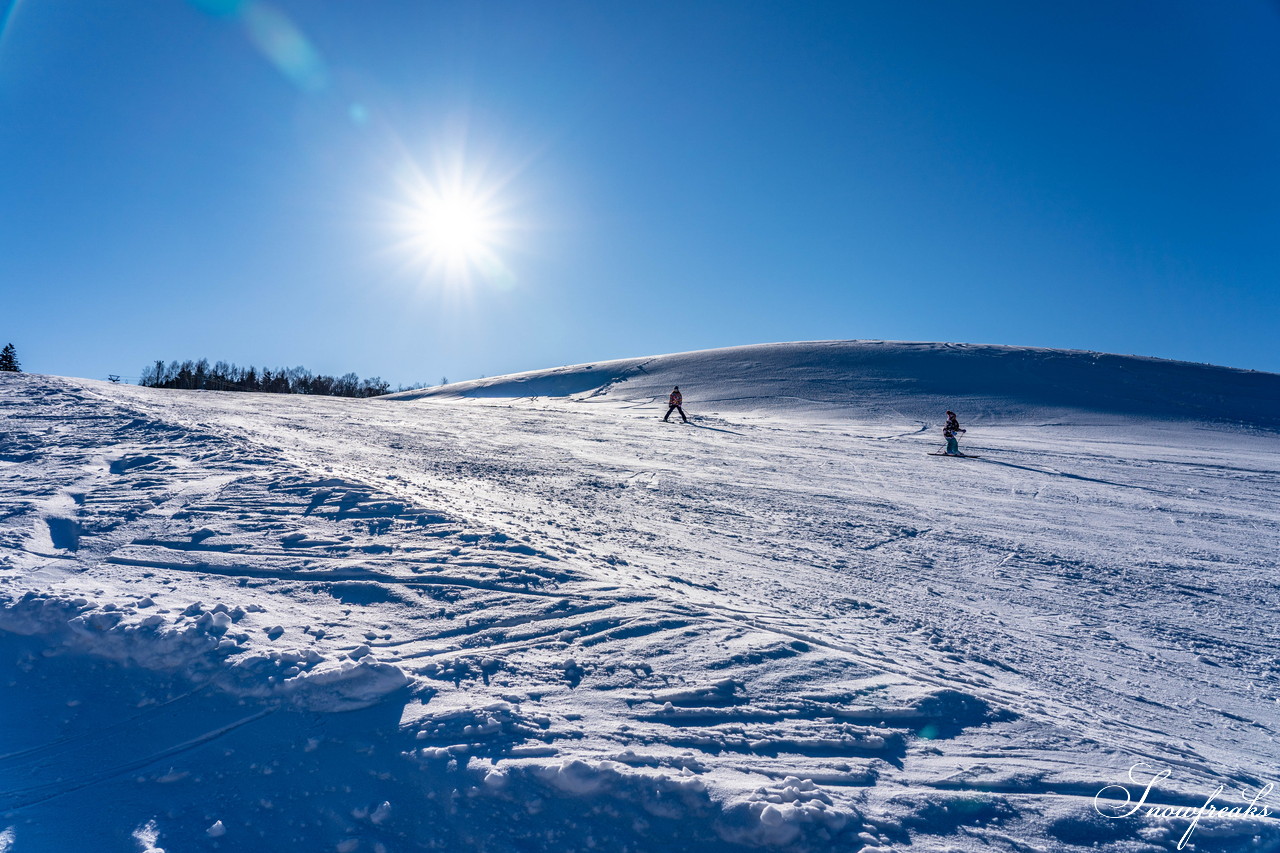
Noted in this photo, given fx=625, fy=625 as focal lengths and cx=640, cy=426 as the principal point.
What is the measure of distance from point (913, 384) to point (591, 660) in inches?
1128

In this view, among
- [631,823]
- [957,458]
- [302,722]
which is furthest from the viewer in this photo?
[957,458]

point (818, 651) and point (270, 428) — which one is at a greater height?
point (270, 428)

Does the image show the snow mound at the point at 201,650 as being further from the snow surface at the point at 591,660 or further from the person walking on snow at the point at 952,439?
the person walking on snow at the point at 952,439

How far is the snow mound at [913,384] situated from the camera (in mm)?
25203

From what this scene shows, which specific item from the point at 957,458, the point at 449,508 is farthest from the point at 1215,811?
the point at 957,458

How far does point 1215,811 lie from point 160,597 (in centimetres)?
619

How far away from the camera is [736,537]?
6762 millimetres

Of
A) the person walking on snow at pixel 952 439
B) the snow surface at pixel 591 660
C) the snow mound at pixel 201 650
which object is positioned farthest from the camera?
the person walking on snow at pixel 952 439

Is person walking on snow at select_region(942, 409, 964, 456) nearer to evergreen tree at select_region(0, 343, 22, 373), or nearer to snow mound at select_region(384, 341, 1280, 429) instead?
snow mound at select_region(384, 341, 1280, 429)

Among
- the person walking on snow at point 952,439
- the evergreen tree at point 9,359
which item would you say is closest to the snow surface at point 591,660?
the person walking on snow at point 952,439

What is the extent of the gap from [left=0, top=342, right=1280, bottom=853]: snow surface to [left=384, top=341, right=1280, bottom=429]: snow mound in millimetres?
17065

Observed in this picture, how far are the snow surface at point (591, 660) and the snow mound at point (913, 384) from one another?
56.0ft

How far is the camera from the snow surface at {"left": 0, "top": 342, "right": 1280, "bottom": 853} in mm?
2869

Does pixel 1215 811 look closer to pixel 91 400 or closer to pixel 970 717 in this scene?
pixel 970 717
